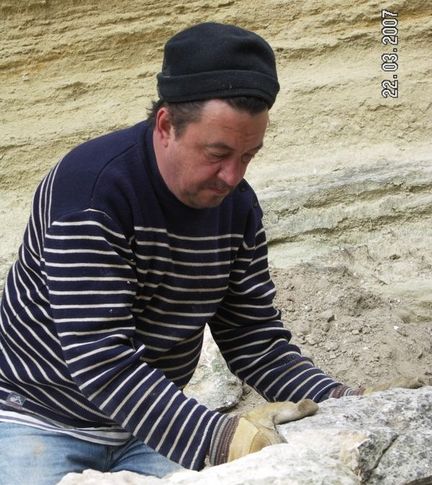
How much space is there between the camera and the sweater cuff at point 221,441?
2.24m

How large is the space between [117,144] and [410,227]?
129 inches

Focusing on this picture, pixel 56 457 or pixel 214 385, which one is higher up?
pixel 56 457

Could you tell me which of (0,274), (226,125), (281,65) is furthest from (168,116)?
(281,65)

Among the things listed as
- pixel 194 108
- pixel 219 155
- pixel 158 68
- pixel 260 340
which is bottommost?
pixel 260 340

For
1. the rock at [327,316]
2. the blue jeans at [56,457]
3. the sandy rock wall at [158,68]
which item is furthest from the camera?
the sandy rock wall at [158,68]

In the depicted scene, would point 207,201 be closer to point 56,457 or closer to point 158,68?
point 56,457

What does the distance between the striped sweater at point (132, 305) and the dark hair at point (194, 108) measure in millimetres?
143

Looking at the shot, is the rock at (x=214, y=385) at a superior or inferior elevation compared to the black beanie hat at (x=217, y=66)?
inferior

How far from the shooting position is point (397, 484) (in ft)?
7.22

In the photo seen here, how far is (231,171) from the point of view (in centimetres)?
231

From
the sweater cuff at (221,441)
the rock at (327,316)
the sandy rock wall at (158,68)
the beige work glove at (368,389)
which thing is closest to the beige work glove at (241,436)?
the sweater cuff at (221,441)
